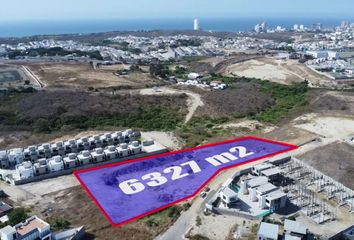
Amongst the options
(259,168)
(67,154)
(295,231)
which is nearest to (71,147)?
(67,154)

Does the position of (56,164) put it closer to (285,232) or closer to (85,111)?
(85,111)

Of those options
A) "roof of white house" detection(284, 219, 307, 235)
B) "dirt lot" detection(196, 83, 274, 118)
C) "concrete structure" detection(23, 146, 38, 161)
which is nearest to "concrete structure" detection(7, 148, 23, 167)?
"concrete structure" detection(23, 146, 38, 161)

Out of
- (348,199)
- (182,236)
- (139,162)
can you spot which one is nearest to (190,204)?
(182,236)

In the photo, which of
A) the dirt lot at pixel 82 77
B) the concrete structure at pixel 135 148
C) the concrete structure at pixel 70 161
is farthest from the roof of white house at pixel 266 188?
the dirt lot at pixel 82 77

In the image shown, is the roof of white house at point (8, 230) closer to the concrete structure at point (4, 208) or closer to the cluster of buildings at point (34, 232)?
the cluster of buildings at point (34, 232)

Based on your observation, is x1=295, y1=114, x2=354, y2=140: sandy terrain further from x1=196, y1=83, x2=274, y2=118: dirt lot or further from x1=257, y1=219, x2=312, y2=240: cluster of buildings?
x1=257, y1=219, x2=312, y2=240: cluster of buildings
